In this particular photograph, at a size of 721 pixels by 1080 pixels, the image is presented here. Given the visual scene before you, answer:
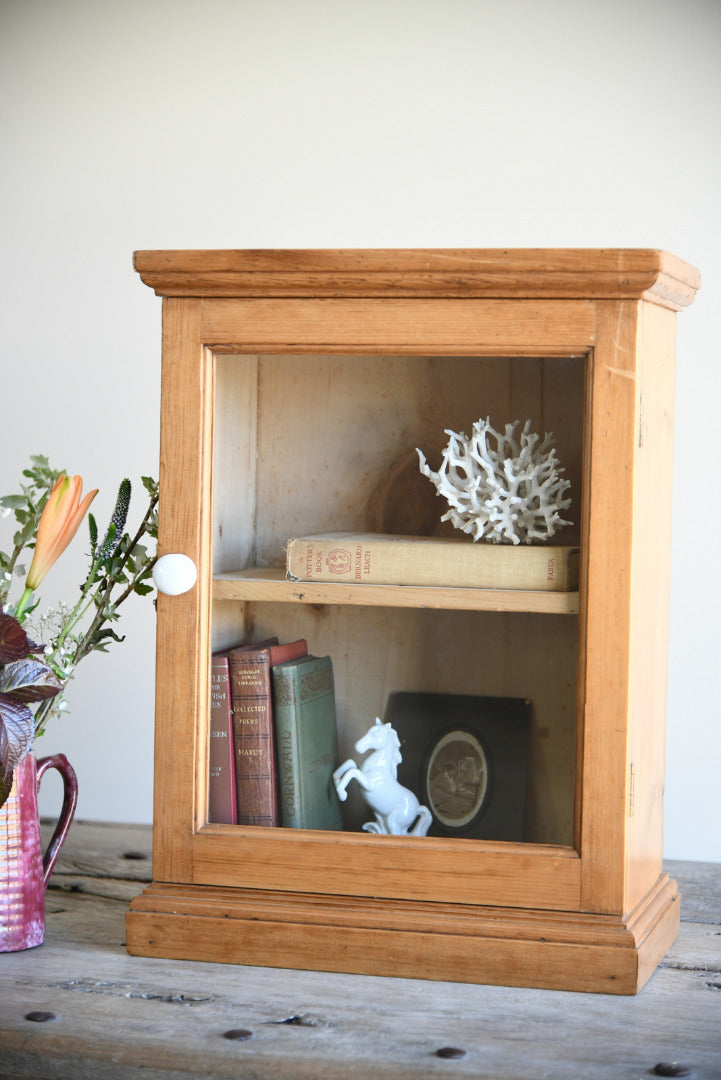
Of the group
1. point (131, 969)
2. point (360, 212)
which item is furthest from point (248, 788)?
point (360, 212)

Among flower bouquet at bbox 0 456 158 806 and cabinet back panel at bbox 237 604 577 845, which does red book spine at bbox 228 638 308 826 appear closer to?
cabinet back panel at bbox 237 604 577 845

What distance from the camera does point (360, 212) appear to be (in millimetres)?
1594

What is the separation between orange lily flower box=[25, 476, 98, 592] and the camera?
106cm

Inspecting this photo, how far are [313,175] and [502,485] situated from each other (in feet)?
2.32

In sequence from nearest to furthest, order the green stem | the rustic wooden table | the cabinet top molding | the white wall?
1. the rustic wooden table
2. the cabinet top molding
3. the green stem
4. the white wall

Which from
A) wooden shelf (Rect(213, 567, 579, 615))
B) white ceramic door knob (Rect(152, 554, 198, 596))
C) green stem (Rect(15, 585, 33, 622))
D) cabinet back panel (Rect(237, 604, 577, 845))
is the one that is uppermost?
white ceramic door knob (Rect(152, 554, 198, 596))

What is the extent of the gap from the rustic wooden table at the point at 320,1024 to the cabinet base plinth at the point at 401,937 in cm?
1

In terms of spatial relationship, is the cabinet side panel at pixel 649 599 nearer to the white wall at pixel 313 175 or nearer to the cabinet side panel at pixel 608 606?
the cabinet side panel at pixel 608 606

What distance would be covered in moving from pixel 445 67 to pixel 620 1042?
1.21 meters

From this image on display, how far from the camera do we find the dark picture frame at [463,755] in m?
1.06

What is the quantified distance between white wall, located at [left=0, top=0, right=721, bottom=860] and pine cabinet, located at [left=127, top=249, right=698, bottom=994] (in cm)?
45

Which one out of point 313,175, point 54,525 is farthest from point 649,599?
point 313,175

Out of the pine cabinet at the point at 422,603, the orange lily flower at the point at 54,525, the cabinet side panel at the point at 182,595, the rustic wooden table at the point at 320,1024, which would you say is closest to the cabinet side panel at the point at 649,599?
the pine cabinet at the point at 422,603

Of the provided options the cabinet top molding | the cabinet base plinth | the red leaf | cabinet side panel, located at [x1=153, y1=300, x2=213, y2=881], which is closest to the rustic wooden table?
the cabinet base plinth
